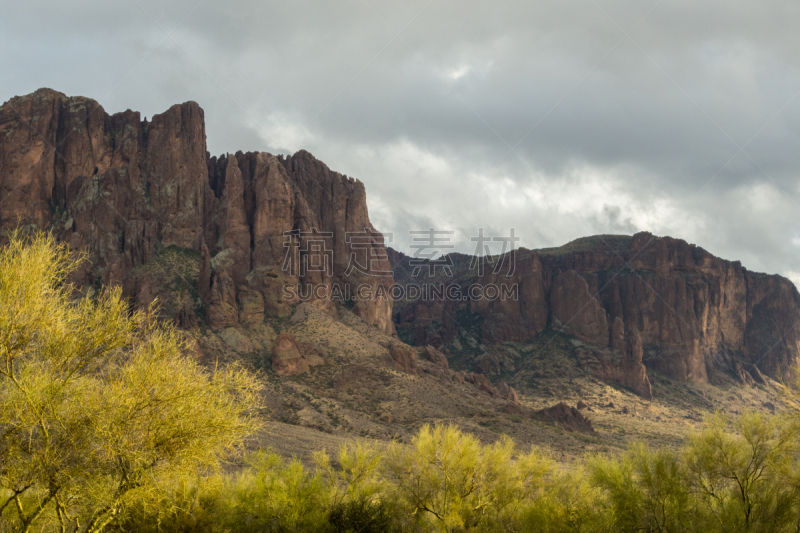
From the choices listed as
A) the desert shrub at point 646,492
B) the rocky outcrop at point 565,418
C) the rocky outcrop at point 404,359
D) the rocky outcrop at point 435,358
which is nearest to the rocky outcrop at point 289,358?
the rocky outcrop at point 404,359

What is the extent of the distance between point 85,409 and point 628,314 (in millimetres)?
138164

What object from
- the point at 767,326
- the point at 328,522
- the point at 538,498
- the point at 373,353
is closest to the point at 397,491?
the point at 328,522

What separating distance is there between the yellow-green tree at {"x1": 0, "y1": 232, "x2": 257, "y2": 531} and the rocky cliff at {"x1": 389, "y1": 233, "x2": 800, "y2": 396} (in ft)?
348

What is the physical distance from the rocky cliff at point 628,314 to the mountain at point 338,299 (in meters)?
0.52

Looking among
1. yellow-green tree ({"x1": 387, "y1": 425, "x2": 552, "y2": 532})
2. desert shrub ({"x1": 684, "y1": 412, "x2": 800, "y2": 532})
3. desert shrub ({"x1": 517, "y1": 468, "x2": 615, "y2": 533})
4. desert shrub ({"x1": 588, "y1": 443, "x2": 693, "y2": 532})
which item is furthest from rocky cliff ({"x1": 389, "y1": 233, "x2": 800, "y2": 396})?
desert shrub ({"x1": 684, "y1": 412, "x2": 800, "y2": 532})

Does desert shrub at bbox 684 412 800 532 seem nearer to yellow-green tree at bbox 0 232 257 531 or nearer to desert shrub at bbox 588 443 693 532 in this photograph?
desert shrub at bbox 588 443 693 532

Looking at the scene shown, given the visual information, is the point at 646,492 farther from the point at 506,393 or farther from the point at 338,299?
the point at 338,299

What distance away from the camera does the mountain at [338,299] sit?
66.8m

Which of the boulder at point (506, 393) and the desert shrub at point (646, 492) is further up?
the desert shrub at point (646, 492)

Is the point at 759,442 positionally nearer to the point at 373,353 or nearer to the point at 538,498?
the point at 538,498

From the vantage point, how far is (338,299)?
94.9 m

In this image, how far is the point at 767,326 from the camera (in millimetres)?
152000

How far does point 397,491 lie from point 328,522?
313 centimetres

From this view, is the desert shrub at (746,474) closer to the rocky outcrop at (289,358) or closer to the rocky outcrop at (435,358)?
the rocky outcrop at (289,358)
